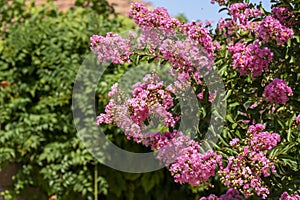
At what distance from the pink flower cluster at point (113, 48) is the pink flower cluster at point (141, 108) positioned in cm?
11

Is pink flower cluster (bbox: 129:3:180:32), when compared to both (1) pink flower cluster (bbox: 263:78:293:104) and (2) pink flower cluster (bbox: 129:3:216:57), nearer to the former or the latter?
(2) pink flower cluster (bbox: 129:3:216:57)

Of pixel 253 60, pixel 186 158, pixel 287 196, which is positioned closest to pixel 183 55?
pixel 253 60

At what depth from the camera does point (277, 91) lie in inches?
80.9

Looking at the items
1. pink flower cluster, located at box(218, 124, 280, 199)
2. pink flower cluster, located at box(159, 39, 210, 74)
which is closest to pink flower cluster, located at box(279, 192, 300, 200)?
pink flower cluster, located at box(218, 124, 280, 199)

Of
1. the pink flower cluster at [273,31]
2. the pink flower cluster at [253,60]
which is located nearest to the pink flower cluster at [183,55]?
the pink flower cluster at [253,60]

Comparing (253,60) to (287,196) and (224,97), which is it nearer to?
(224,97)

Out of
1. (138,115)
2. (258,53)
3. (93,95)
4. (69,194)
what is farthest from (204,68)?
(69,194)

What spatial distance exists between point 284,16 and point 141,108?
0.69 m

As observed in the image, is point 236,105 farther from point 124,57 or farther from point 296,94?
point 124,57

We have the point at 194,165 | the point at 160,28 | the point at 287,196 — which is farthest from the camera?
the point at 160,28

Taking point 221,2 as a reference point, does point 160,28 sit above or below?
below

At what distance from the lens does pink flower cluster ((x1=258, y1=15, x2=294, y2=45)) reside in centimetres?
209

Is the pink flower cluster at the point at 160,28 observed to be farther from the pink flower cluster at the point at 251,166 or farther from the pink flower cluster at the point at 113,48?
the pink flower cluster at the point at 251,166

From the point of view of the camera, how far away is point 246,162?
1938 mm
